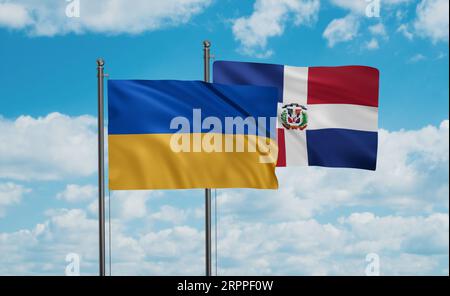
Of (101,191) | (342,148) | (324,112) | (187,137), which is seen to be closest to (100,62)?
(187,137)

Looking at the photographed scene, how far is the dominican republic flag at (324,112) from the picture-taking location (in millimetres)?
16594

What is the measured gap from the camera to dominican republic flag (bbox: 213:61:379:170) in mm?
16594

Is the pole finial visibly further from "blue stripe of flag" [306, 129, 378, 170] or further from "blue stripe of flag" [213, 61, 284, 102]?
"blue stripe of flag" [306, 129, 378, 170]

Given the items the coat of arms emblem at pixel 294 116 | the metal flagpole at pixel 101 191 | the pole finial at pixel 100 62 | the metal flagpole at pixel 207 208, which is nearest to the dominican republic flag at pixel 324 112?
the coat of arms emblem at pixel 294 116

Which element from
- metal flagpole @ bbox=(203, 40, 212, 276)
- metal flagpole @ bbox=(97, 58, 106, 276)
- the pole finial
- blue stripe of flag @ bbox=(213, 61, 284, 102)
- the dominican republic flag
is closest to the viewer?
metal flagpole @ bbox=(97, 58, 106, 276)

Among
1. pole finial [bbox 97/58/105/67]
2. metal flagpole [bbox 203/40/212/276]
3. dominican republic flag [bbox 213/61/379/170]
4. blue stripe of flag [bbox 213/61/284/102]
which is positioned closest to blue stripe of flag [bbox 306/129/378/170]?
dominican republic flag [bbox 213/61/379/170]

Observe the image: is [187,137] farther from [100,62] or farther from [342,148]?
[342,148]

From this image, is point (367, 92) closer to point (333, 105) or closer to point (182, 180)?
point (333, 105)

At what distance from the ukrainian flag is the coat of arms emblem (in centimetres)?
105

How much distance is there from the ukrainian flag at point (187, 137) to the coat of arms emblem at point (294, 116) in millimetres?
1046

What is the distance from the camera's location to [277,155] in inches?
630

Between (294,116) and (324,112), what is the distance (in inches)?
28.0
